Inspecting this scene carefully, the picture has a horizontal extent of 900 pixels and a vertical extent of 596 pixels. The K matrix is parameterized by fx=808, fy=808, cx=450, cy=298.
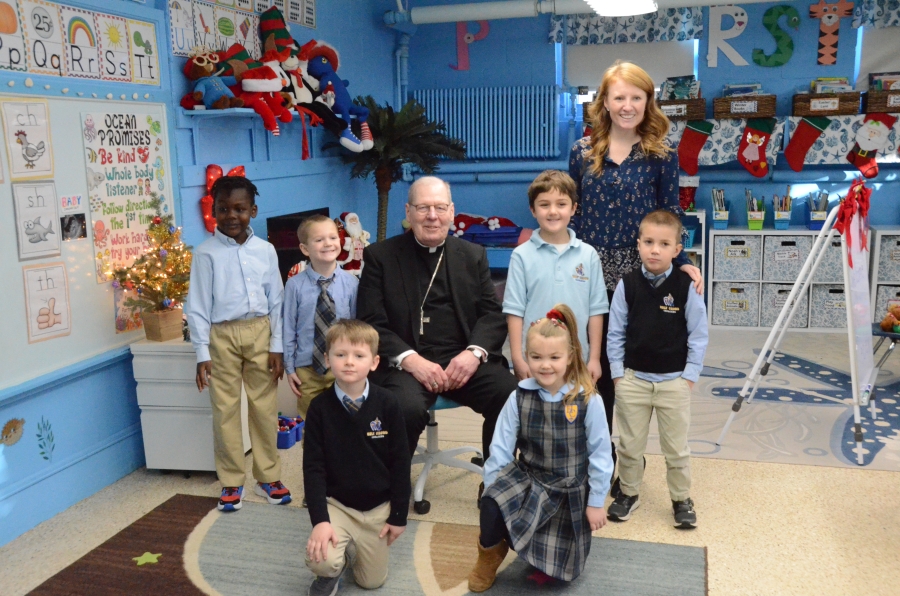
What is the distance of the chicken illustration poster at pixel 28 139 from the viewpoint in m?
2.72

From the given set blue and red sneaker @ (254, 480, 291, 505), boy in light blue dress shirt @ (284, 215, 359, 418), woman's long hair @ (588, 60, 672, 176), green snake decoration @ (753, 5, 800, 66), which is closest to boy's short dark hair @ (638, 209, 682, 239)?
woman's long hair @ (588, 60, 672, 176)

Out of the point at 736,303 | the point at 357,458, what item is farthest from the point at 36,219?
the point at 736,303

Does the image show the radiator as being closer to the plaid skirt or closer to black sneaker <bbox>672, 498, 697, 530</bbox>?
black sneaker <bbox>672, 498, 697, 530</bbox>

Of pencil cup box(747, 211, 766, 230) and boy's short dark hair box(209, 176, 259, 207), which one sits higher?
boy's short dark hair box(209, 176, 259, 207)

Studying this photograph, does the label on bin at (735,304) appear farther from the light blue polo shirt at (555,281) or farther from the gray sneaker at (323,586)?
the gray sneaker at (323,586)

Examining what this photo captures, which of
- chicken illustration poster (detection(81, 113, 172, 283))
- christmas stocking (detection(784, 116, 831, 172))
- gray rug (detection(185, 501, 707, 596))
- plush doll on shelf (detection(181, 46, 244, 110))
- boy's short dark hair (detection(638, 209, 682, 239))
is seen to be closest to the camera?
gray rug (detection(185, 501, 707, 596))

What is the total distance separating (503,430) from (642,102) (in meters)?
1.23

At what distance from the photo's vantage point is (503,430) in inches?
94.3

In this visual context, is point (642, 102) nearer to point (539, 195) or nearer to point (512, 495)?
point (539, 195)

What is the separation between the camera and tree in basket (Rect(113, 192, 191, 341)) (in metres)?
3.23

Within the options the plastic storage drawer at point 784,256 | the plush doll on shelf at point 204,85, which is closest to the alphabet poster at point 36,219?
the plush doll on shelf at point 204,85

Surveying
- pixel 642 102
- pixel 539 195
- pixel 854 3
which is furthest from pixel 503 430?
pixel 854 3

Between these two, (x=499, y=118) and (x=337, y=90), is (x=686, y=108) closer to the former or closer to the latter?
(x=499, y=118)

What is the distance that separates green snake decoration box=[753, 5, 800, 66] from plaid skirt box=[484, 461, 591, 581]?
4210 mm
